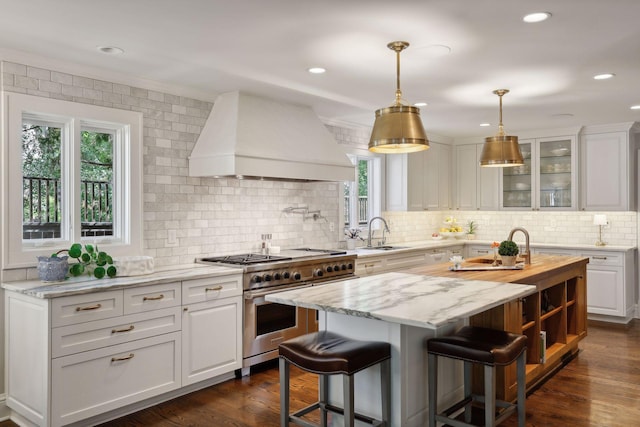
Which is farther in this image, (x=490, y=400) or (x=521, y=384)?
(x=521, y=384)

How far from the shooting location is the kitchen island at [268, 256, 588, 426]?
103 inches

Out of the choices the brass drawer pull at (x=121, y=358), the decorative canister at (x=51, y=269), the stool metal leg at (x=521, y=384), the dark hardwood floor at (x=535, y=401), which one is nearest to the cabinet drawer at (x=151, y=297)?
the brass drawer pull at (x=121, y=358)

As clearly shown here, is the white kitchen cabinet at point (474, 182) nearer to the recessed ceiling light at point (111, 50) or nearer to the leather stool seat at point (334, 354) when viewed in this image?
the leather stool seat at point (334, 354)

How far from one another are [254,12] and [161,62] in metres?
1.22

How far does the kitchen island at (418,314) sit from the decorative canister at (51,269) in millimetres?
1578

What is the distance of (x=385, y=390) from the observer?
2.76 m

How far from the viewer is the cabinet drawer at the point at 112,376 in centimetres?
320

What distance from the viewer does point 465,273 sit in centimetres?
401

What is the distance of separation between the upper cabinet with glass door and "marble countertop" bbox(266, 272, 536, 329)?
416 cm

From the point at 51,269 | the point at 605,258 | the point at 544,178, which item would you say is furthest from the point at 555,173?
the point at 51,269

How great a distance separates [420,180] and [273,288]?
3417 mm

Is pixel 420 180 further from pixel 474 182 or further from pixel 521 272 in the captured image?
pixel 521 272

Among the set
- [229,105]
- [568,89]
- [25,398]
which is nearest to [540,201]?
[568,89]

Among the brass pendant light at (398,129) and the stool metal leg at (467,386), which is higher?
the brass pendant light at (398,129)
